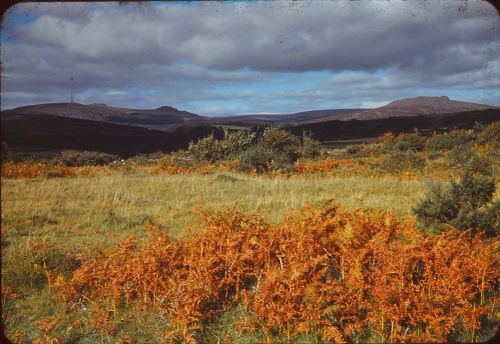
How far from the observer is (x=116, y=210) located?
9.84m

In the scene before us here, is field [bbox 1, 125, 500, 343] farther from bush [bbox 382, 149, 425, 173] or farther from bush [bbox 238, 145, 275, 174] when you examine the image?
bush [bbox 382, 149, 425, 173]

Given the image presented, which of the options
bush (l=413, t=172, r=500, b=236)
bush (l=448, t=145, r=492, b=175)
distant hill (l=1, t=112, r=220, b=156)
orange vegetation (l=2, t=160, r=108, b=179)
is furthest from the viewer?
distant hill (l=1, t=112, r=220, b=156)

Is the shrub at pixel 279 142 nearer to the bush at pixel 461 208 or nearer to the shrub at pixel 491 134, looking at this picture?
the shrub at pixel 491 134

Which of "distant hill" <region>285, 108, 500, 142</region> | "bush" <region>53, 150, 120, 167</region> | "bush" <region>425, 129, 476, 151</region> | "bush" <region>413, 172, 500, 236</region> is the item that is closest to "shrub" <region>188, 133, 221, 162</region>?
"bush" <region>53, 150, 120, 167</region>

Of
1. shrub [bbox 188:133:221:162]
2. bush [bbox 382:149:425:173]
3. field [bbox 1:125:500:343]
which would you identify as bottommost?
field [bbox 1:125:500:343]

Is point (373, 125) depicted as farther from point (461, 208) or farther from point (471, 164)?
point (461, 208)

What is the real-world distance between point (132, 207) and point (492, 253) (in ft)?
25.0

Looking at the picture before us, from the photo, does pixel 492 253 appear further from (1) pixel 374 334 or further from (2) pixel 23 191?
(2) pixel 23 191

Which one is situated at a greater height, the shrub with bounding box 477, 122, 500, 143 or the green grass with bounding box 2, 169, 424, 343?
the shrub with bounding box 477, 122, 500, 143

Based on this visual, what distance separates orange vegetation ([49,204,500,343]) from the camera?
4.30m

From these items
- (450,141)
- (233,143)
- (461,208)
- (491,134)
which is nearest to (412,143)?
(450,141)

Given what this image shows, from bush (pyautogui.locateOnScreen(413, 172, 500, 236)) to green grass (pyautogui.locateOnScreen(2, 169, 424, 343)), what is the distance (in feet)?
6.10

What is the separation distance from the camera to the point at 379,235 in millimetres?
5160

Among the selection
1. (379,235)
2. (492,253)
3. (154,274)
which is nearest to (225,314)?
(154,274)
